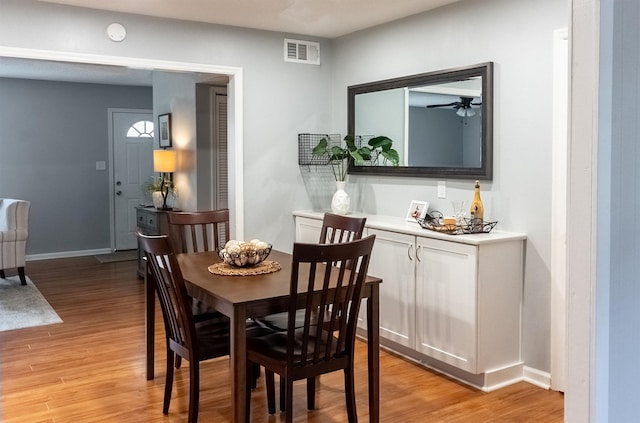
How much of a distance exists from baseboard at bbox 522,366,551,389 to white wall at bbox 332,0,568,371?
0.04m

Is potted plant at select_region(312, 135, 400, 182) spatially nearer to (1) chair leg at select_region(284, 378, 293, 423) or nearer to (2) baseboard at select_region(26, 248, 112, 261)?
(1) chair leg at select_region(284, 378, 293, 423)

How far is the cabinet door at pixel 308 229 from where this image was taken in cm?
465

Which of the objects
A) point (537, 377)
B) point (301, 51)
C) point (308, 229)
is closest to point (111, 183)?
point (301, 51)

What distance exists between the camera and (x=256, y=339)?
276cm

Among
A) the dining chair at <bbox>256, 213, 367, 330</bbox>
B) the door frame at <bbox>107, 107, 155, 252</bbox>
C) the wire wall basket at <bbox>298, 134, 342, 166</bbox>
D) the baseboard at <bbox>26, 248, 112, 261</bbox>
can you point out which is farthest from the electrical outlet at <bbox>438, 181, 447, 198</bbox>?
the baseboard at <bbox>26, 248, 112, 261</bbox>

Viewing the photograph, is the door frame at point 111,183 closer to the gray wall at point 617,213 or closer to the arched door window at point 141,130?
the arched door window at point 141,130

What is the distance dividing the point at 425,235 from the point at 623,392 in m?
2.28

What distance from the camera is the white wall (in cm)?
339

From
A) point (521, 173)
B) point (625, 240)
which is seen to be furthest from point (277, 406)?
point (625, 240)

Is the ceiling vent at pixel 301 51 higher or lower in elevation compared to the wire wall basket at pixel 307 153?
higher

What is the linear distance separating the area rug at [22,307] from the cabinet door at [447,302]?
303 centimetres

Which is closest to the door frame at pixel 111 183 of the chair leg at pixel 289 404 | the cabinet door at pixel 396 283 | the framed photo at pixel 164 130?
the framed photo at pixel 164 130

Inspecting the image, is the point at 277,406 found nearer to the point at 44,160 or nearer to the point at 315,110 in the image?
the point at 315,110

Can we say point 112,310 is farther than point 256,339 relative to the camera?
Yes
